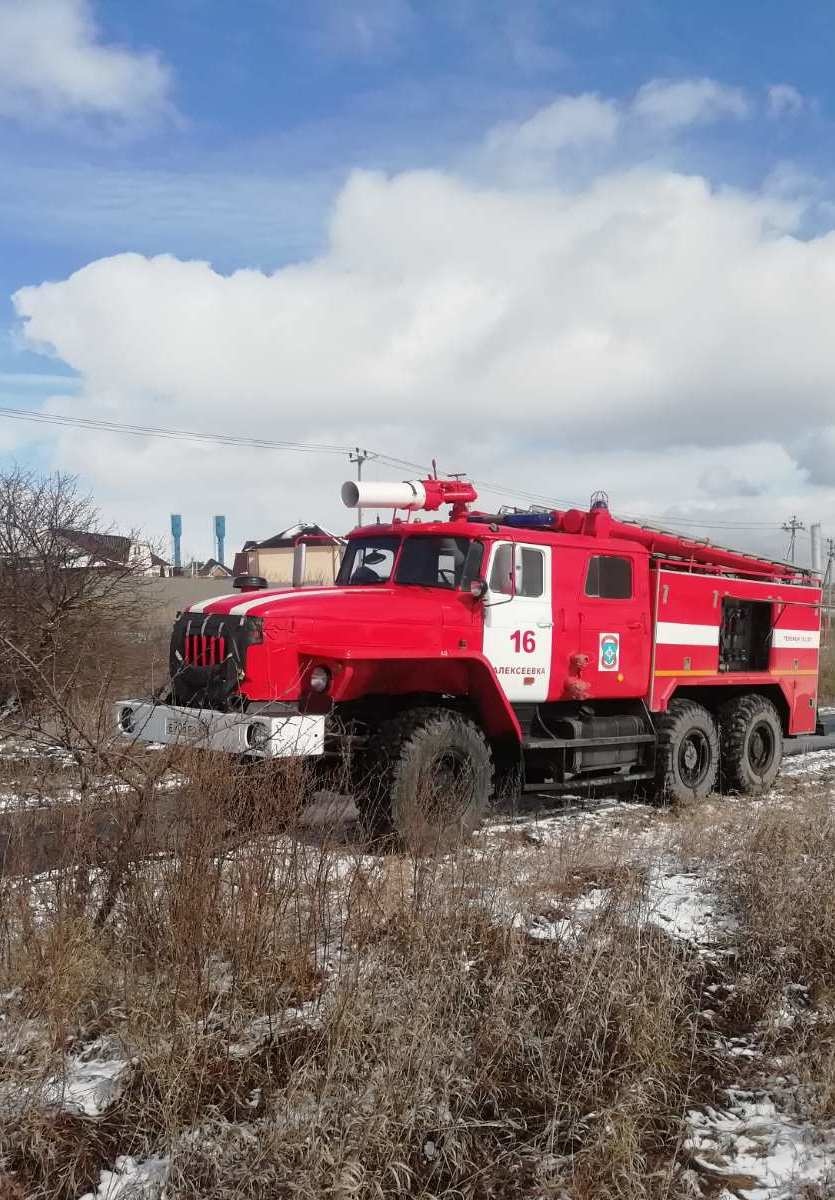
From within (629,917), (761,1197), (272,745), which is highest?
(272,745)

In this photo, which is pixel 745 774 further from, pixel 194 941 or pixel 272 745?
pixel 194 941

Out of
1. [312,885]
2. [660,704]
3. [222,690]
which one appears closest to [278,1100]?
[312,885]

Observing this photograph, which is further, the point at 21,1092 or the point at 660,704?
the point at 660,704

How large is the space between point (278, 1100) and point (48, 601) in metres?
13.0

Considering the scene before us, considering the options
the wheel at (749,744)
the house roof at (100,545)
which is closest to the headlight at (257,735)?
the wheel at (749,744)

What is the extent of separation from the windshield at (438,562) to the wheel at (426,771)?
1169 millimetres

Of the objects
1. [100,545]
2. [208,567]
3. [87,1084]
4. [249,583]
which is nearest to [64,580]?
[100,545]

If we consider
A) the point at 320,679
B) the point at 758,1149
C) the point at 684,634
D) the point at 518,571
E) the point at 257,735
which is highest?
the point at 518,571

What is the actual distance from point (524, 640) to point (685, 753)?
8.92 feet

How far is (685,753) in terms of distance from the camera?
958 centimetres

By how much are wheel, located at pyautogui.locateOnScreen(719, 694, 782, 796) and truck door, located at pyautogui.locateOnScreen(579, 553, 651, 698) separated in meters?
1.65

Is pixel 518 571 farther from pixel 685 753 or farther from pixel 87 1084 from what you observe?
pixel 87 1084

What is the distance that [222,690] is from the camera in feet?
21.7

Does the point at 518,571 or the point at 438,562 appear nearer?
the point at 438,562
